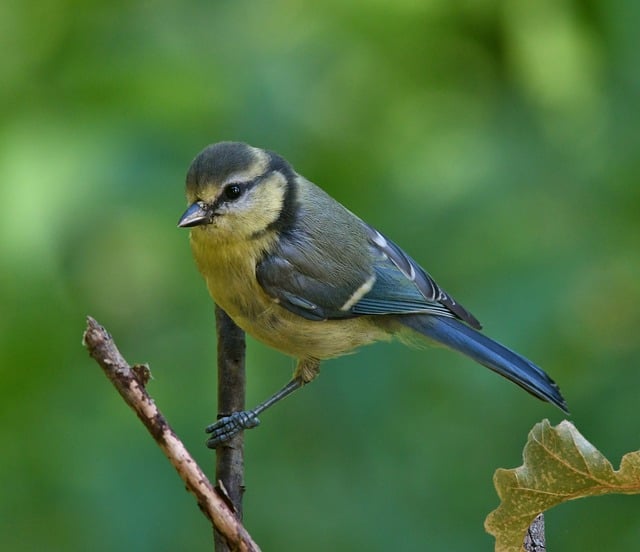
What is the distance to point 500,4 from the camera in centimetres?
246

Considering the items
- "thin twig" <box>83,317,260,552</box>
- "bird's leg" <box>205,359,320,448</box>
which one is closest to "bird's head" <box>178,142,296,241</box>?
"bird's leg" <box>205,359,320,448</box>

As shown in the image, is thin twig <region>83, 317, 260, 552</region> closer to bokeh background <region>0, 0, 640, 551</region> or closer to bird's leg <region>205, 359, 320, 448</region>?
bird's leg <region>205, 359, 320, 448</region>

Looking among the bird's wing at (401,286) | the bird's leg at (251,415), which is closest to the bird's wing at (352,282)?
the bird's wing at (401,286)

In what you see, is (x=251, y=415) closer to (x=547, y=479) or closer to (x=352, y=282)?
(x=352, y=282)

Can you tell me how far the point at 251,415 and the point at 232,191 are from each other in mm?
489

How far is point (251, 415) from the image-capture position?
2.04 meters

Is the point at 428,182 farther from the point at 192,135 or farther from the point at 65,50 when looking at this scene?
the point at 65,50

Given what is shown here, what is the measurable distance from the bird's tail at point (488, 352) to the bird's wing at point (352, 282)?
0.03 m

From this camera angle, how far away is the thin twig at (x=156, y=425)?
1.18m

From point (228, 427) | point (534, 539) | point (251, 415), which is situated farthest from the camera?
point (251, 415)

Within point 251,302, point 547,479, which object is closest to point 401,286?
point 251,302

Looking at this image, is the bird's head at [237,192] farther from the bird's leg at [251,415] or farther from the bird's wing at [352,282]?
the bird's leg at [251,415]

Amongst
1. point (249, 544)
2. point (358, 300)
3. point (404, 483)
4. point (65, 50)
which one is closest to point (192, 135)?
point (65, 50)

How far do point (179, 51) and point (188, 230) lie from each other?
438 millimetres
